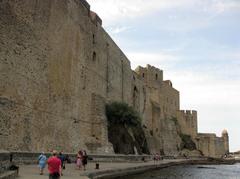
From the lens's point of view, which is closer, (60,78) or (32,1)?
(32,1)

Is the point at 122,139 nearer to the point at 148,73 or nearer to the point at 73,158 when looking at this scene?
the point at 73,158

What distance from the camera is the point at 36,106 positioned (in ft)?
59.7

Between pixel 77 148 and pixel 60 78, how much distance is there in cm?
433

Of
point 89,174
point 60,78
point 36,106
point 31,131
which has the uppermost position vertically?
point 60,78

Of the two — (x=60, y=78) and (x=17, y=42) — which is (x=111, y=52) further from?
(x=17, y=42)

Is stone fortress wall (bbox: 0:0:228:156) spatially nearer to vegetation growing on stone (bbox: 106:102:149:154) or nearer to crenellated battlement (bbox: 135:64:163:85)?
vegetation growing on stone (bbox: 106:102:149:154)

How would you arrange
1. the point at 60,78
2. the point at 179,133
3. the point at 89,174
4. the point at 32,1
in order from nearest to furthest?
the point at 89,174 → the point at 32,1 → the point at 60,78 → the point at 179,133

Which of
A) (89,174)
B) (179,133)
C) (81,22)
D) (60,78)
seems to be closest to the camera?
(89,174)

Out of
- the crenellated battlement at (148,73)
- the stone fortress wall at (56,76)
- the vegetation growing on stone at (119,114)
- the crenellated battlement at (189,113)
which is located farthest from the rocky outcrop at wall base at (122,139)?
the crenellated battlement at (189,113)

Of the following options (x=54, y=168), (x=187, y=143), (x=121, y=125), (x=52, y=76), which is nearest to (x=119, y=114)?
(x=121, y=125)

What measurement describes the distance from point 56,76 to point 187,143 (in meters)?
41.4

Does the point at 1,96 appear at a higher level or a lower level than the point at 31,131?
higher

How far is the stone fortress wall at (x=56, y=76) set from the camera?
16.1m

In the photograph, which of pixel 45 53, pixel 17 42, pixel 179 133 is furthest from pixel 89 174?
pixel 179 133
